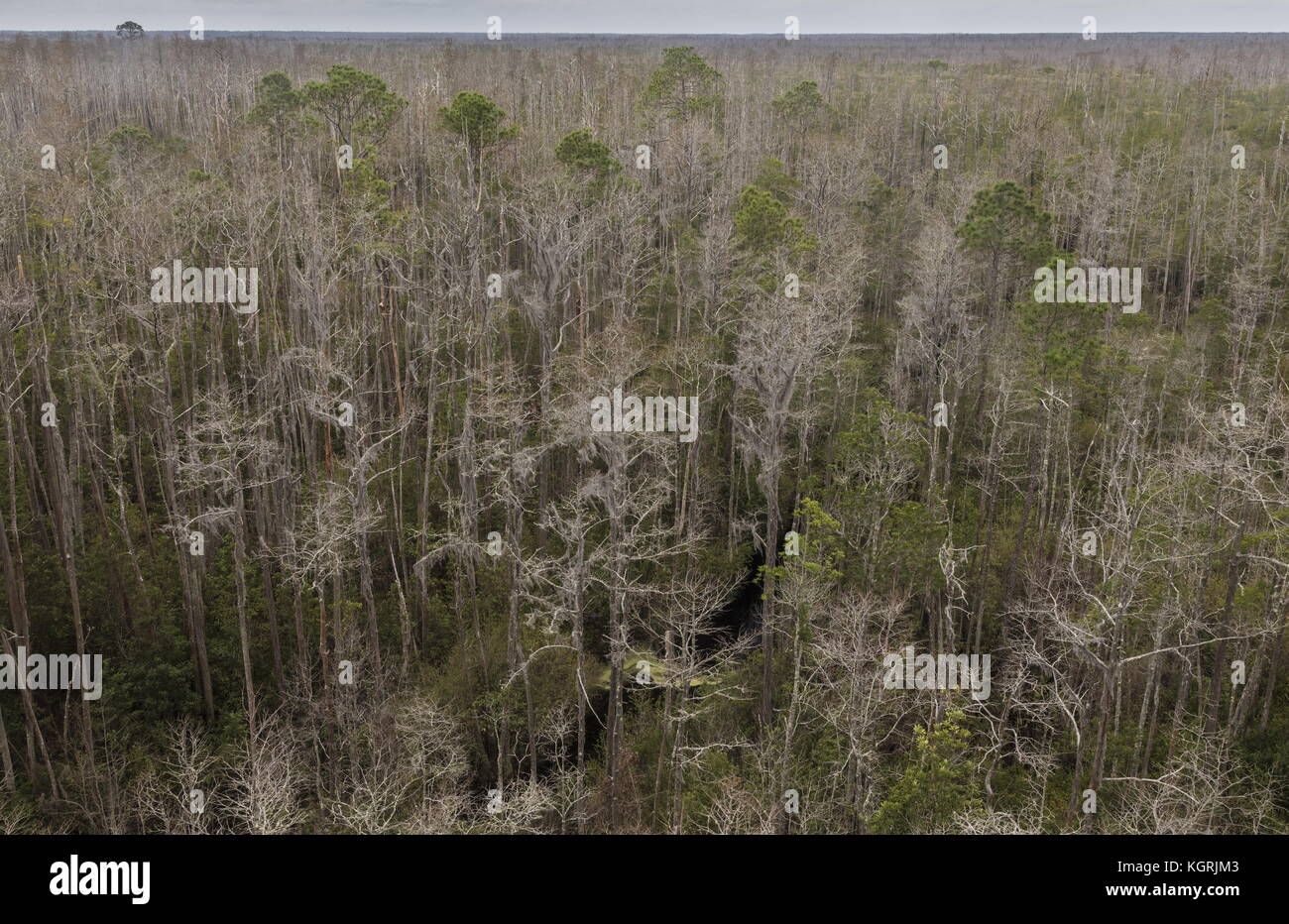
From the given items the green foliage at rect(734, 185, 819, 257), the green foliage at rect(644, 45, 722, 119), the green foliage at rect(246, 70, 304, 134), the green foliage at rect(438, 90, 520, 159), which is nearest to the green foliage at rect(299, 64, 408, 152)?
the green foliage at rect(246, 70, 304, 134)

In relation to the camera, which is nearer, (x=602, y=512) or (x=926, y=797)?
(x=926, y=797)

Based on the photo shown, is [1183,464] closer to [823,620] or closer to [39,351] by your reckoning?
[823,620]

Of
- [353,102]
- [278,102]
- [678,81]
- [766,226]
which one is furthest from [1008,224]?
[278,102]

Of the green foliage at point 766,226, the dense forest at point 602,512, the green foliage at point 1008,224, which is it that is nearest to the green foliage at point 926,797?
the dense forest at point 602,512

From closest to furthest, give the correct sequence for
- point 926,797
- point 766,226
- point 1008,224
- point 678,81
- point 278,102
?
1. point 926,797
2. point 1008,224
3. point 766,226
4. point 278,102
5. point 678,81

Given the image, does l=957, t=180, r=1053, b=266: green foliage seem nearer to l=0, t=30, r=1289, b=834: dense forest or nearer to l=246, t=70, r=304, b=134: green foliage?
l=0, t=30, r=1289, b=834: dense forest

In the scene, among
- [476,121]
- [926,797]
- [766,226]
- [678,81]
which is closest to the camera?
[926,797]

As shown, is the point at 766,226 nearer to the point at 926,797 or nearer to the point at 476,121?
the point at 476,121

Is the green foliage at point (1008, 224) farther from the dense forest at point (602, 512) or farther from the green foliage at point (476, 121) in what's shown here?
the green foliage at point (476, 121)

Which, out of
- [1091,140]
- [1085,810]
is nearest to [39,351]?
[1085,810]
